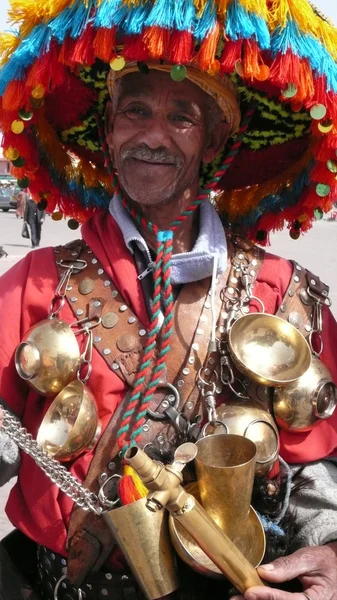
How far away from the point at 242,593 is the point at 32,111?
4.77 ft

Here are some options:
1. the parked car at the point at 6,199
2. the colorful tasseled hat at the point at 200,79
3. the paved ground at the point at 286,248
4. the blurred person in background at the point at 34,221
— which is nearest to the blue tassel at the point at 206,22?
the colorful tasseled hat at the point at 200,79

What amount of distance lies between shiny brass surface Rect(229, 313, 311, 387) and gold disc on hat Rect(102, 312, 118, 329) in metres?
0.32

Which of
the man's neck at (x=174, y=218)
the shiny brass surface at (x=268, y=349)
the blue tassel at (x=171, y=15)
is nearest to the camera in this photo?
the blue tassel at (x=171, y=15)

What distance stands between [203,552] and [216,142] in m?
1.23

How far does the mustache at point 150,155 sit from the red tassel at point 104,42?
28 cm

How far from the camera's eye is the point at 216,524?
6.40ft

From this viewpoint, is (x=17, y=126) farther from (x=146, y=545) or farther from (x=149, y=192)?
(x=146, y=545)

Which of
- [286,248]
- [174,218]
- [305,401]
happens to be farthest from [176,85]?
[286,248]

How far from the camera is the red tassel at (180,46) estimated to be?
→ 2121 mm

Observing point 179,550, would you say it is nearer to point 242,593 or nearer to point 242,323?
point 242,593

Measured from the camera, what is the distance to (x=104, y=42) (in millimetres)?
2150

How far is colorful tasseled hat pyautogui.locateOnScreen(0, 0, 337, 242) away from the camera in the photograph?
6.96 feet

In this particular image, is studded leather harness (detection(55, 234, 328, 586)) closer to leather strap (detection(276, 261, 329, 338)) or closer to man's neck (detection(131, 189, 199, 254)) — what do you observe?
leather strap (detection(276, 261, 329, 338))

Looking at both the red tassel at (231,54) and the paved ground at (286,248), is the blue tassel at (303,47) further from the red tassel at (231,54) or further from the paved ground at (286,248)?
the paved ground at (286,248)
